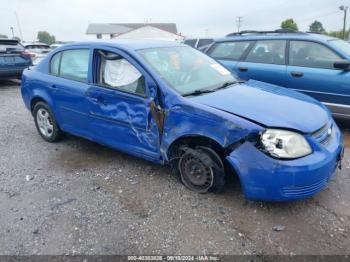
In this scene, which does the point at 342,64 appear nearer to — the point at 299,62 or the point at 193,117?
the point at 299,62

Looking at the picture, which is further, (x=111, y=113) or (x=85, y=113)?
(x=85, y=113)

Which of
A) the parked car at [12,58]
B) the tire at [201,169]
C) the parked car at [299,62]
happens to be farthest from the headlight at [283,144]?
the parked car at [12,58]

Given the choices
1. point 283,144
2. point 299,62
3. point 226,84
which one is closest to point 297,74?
point 299,62

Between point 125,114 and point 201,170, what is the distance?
104cm

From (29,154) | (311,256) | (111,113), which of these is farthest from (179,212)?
(29,154)

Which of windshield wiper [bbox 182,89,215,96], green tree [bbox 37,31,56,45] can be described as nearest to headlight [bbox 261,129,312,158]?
windshield wiper [bbox 182,89,215,96]

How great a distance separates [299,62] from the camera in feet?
16.5

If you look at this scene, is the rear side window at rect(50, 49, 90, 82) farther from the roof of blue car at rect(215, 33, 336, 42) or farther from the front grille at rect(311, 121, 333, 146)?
the roof of blue car at rect(215, 33, 336, 42)

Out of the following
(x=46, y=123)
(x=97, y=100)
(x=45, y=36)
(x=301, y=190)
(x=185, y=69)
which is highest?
(x=45, y=36)

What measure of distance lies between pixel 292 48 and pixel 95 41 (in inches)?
128

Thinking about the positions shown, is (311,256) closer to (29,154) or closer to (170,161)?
(170,161)

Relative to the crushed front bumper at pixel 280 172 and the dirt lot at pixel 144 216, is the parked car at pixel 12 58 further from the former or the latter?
the crushed front bumper at pixel 280 172

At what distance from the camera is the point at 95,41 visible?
12.6 ft

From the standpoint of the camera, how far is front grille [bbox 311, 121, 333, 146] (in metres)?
2.73
